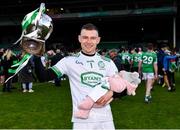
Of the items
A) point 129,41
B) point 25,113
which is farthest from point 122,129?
point 129,41

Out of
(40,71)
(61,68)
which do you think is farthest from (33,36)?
(61,68)

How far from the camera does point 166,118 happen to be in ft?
38.5

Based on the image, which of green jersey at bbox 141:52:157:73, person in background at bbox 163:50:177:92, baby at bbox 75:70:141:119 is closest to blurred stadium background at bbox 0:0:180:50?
person in background at bbox 163:50:177:92

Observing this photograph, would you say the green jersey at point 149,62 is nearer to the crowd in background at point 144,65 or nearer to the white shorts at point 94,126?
the crowd in background at point 144,65

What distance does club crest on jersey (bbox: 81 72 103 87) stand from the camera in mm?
5199

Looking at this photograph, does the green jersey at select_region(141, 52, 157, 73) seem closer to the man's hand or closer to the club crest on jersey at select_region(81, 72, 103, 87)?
the club crest on jersey at select_region(81, 72, 103, 87)

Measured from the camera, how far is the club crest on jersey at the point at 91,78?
17.1ft

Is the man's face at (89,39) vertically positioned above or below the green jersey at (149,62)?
above

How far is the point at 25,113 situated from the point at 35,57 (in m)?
7.97

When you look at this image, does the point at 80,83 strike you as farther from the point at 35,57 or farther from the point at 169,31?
the point at 169,31

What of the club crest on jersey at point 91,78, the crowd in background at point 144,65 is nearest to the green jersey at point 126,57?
the crowd in background at point 144,65

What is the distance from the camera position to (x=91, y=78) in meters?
5.21

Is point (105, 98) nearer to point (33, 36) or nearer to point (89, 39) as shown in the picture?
point (89, 39)

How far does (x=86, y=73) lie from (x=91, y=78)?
3.3 inches
